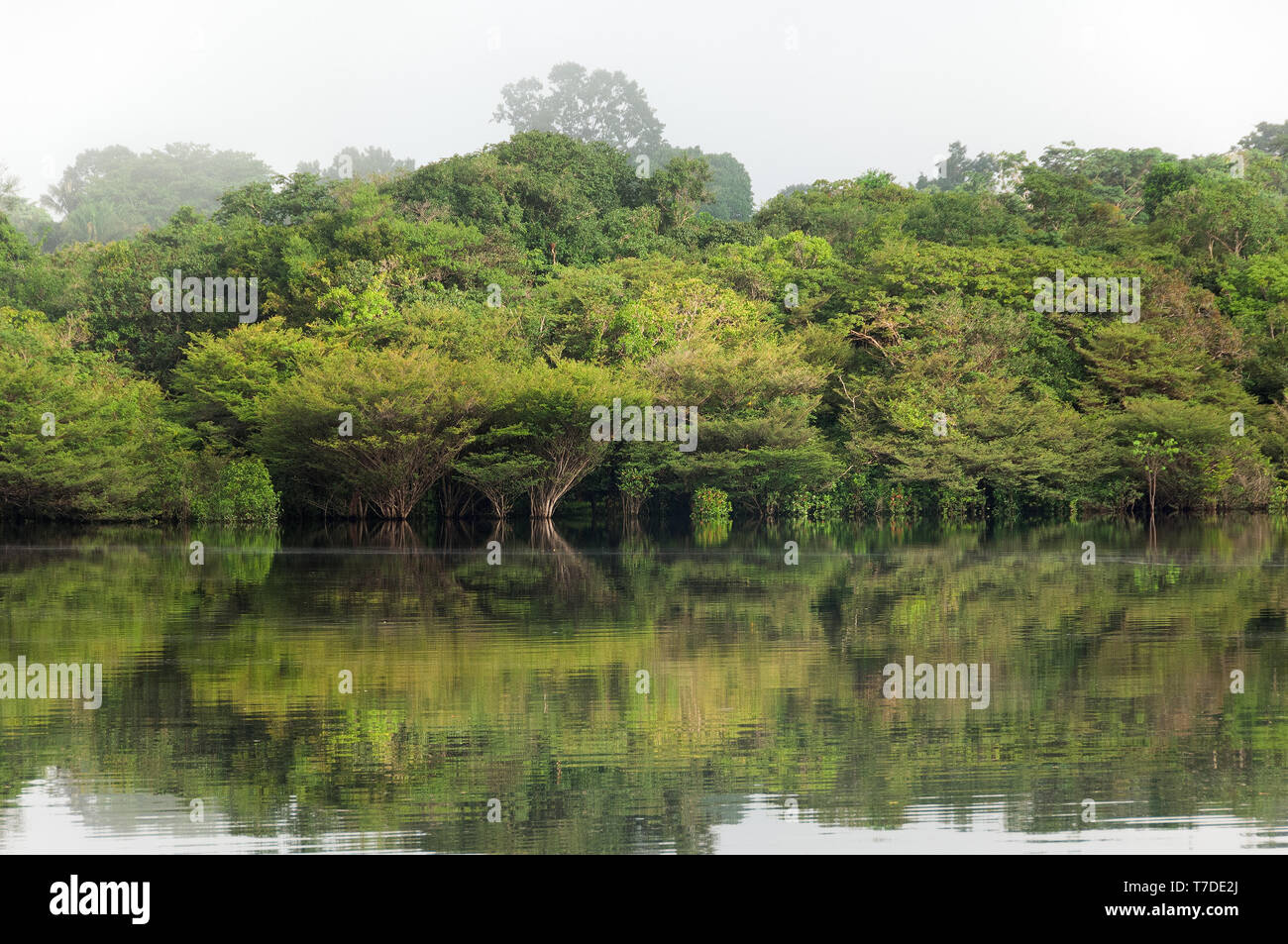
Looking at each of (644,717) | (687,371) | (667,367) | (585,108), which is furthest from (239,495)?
(585,108)

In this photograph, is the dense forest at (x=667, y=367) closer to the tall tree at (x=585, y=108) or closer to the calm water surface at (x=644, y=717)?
the calm water surface at (x=644, y=717)

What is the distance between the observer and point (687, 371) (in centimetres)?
2831

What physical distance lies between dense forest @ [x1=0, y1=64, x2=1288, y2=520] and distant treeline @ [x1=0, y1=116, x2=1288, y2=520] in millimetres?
84

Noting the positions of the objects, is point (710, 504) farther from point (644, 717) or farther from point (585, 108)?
point (585, 108)

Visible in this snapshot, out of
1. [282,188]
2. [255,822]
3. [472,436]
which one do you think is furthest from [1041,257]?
[255,822]

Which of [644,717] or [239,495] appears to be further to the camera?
[239,495]

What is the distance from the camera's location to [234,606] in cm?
1295

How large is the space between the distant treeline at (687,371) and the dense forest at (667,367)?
8 centimetres

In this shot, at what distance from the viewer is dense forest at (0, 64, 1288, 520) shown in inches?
1052

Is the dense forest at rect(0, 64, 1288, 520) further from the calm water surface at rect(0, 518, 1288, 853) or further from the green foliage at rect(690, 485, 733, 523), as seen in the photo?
the calm water surface at rect(0, 518, 1288, 853)

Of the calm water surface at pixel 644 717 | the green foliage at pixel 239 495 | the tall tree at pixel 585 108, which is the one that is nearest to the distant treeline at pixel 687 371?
the green foliage at pixel 239 495

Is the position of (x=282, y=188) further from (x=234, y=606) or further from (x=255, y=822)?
(x=255, y=822)

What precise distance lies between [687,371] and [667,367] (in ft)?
1.54

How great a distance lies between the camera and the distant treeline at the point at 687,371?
87.4ft
